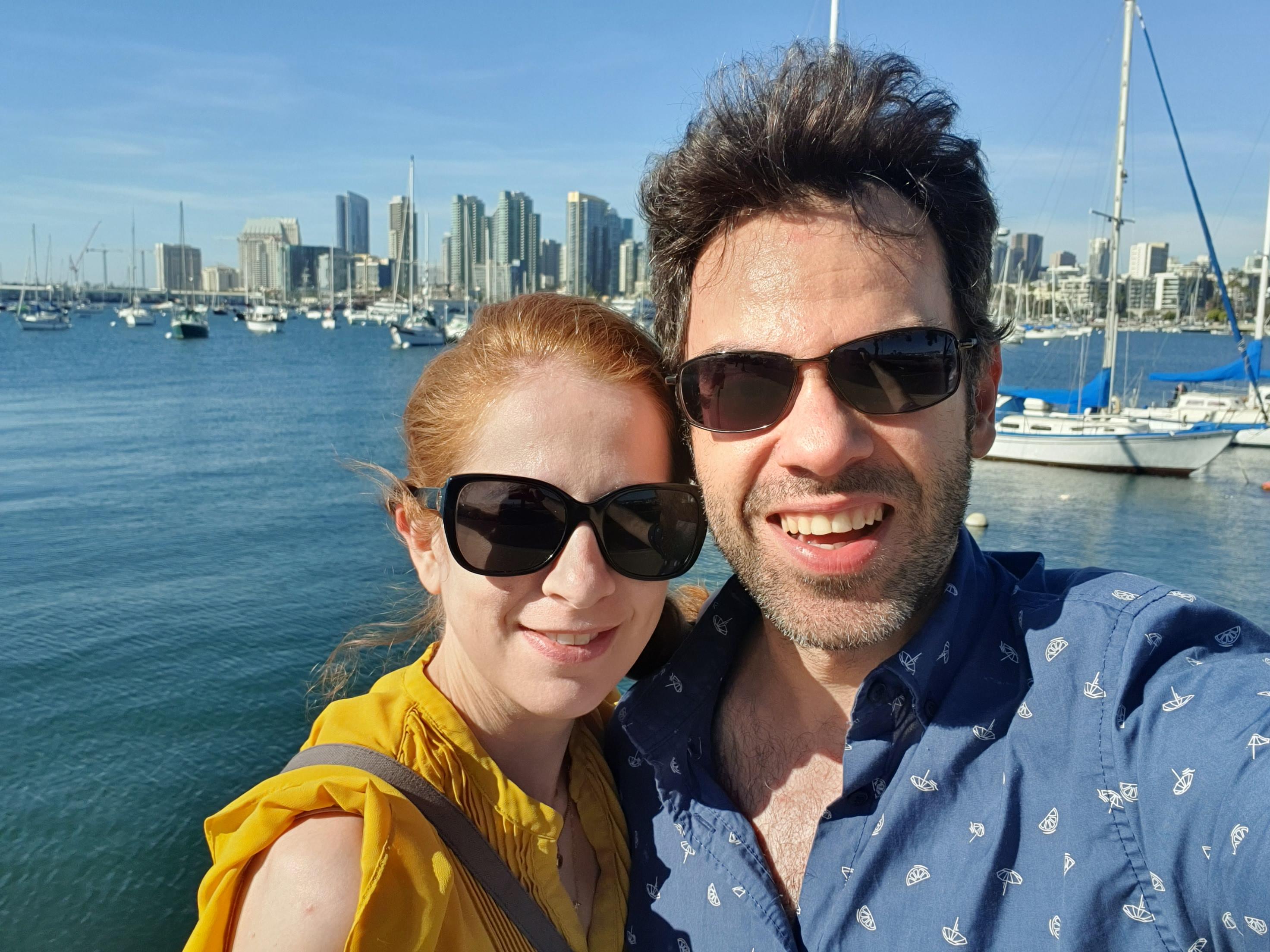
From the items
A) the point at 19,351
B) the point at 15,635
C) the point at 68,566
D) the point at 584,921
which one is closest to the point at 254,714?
the point at 15,635

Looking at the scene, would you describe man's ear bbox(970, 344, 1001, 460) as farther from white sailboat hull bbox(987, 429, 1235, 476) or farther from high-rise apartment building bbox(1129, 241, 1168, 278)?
high-rise apartment building bbox(1129, 241, 1168, 278)

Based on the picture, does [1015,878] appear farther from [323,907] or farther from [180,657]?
[180,657]

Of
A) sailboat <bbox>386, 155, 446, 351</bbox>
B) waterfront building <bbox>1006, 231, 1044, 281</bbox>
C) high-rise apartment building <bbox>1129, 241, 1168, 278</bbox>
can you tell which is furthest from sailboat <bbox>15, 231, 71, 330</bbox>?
high-rise apartment building <bbox>1129, 241, 1168, 278</bbox>

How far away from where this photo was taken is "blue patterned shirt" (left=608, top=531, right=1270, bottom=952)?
1.58 meters

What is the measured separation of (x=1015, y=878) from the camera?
1.73m

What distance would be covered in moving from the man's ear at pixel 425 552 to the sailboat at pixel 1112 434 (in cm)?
2843

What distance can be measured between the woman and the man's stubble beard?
0.93ft

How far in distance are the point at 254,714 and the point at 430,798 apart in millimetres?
10478

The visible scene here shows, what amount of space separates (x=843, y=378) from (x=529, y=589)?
810 millimetres

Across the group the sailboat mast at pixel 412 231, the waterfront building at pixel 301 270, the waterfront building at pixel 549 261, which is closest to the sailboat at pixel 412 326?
the sailboat mast at pixel 412 231

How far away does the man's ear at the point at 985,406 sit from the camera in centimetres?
232

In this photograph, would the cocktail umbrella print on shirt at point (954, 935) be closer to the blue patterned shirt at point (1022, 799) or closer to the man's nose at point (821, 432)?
the blue patterned shirt at point (1022, 799)

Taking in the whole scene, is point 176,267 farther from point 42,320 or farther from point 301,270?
point 42,320

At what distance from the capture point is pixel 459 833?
1841 mm
